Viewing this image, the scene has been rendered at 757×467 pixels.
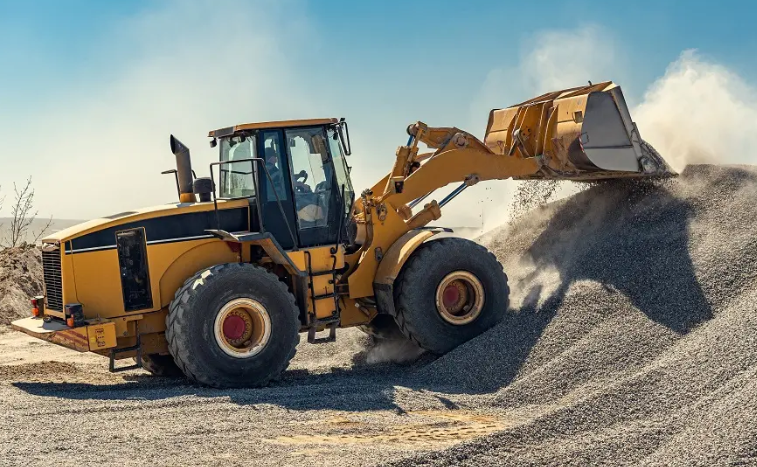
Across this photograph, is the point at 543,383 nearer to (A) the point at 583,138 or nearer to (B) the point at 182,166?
(A) the point at 583,138

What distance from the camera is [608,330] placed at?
31.6 feet

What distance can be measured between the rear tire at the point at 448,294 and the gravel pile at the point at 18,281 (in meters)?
7.82

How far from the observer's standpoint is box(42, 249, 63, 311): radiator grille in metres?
9.71

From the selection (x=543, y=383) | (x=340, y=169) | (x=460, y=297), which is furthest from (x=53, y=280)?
(x=543, y=383)

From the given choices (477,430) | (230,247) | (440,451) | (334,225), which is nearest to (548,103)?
(334,225)

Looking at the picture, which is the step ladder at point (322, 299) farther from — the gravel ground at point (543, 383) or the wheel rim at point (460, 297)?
the wheel rim at point (460, 297)

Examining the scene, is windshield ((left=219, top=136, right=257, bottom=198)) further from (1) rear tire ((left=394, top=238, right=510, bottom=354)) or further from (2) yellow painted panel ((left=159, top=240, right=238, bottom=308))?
(1) rear tire ((left=394, top=238, right=510, bottom=354))

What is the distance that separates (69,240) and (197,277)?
1349mm

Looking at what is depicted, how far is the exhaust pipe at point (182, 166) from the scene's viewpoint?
36.0ft

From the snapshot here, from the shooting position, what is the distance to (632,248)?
432 inches

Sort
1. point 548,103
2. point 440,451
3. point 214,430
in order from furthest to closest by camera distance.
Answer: point 548,103, point 214,430, point 440,451

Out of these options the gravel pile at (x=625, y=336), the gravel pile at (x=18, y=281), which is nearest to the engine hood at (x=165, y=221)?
the gravel pile at (x=625, y=336)

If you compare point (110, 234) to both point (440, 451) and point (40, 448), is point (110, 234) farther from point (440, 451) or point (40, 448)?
point (440, 451)

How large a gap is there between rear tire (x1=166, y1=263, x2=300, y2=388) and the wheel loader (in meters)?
0.01
